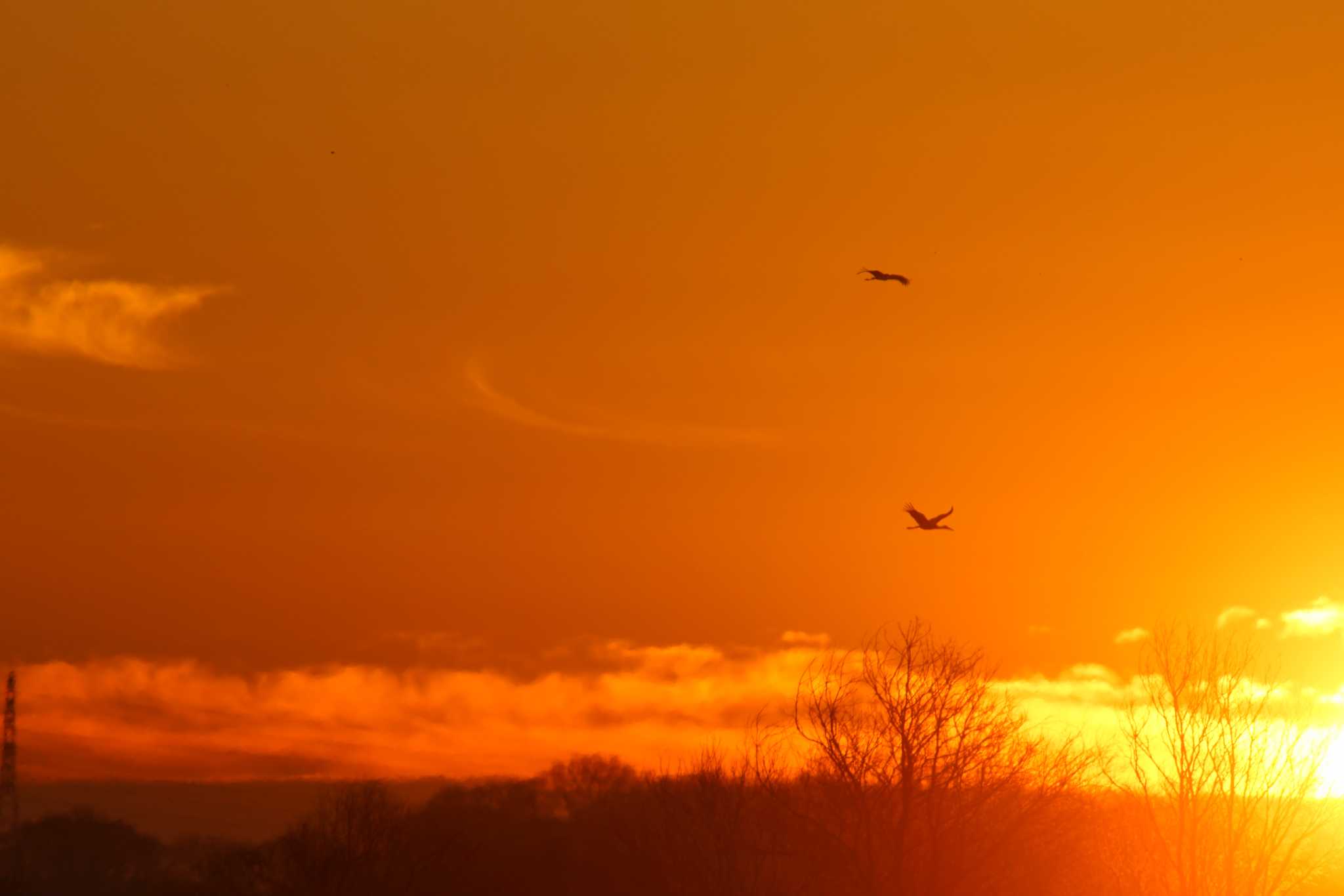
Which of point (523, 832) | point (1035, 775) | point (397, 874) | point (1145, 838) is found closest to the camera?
point (1035, 775)

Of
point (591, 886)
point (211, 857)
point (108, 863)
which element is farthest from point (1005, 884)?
point (108, 863)

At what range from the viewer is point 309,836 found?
→ 279 ft

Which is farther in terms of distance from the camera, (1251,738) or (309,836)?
(309,836)

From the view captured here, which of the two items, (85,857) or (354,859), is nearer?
(354,859)

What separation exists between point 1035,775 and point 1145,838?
1111 centimetres

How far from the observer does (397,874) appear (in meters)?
84.9

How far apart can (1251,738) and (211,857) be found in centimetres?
7352

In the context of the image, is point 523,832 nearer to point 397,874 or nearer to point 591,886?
point 591,886

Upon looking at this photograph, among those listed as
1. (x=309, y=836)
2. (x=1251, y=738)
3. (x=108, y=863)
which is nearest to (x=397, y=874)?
(x=309, y=836)

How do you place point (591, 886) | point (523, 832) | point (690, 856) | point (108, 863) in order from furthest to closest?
point (108, 863), point (523, 832), point (591, 886), point (690, 856)

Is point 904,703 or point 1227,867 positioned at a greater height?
point 904,703

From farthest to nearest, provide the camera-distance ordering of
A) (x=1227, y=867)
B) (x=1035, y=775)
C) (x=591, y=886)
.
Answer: (x=591, y=886) < (x=1035, y=775) < (x=1227, y=867)

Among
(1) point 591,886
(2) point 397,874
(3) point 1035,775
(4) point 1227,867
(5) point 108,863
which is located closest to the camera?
(4) point 1227,867

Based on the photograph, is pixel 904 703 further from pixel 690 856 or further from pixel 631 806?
pixel 631 806
